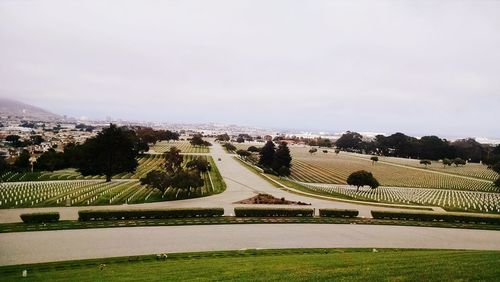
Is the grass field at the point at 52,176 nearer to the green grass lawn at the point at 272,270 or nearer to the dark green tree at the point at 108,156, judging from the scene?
the dark green tree at the point at 108,156

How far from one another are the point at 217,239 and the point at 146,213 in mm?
8454

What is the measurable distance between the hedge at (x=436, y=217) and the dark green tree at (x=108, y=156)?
119 feet

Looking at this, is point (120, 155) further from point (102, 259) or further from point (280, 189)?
point (102, 259)

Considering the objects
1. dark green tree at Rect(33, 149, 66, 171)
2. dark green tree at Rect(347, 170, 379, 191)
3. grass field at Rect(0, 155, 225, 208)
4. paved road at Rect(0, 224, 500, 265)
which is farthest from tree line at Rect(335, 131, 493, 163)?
dark green tree at Rect(33, 149, 66, 171)

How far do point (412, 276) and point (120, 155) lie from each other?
163ft

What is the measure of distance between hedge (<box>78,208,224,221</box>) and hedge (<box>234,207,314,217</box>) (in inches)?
67.0

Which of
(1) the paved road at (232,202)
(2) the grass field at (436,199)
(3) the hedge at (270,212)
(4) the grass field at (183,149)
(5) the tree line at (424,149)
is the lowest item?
(2) the grass field at (436,199)

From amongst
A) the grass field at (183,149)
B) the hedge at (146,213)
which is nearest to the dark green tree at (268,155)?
the grass field at (183,149)

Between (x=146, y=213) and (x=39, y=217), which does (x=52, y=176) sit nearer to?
(x=39, y=217)

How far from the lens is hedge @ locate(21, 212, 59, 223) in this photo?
90.5 feet

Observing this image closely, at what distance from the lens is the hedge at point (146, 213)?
1141 inches

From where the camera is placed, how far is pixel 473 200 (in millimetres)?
51906

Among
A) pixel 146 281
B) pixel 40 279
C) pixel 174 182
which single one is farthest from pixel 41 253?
pixel 174 182

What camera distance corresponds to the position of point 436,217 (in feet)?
115
